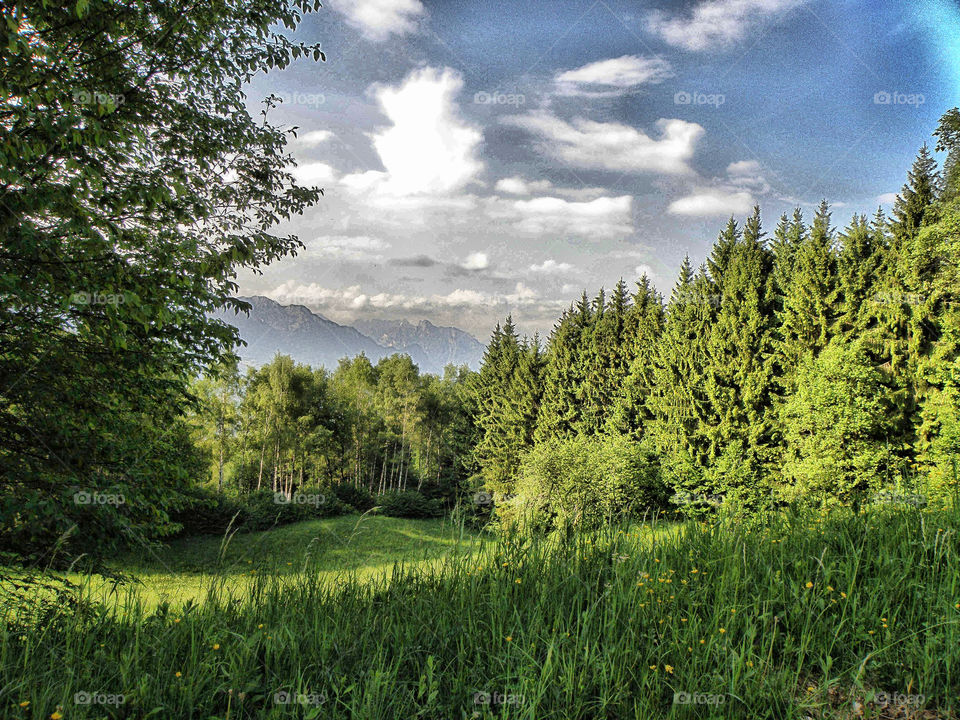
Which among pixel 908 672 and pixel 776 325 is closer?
pixel 908 672

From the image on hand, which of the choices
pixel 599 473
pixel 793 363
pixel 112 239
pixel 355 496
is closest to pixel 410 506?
pixel 355 496

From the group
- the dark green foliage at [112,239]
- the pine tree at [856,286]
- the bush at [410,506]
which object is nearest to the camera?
the dark green foliage at [112,239]

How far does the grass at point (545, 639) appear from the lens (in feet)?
6.91

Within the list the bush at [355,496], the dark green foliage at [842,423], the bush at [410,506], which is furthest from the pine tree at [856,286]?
the bush at [355,496]

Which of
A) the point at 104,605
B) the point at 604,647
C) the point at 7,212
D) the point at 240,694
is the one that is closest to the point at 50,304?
the point at 7,212

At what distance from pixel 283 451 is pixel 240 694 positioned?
42.6 m

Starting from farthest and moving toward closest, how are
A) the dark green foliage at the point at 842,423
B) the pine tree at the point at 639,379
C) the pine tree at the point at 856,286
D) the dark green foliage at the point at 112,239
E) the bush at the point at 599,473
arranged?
1. the pine tree at the point at 639,379
2. the bush at the point at 599,473
3. the pine tree at the point at 856,286
4. the dark green foliage at the point at 842,423
5. the dark green foliage at the point at 112,239

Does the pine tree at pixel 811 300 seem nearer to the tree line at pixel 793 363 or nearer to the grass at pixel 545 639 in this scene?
the tree line at pixel 793 363

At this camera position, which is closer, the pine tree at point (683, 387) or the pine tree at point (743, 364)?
the pine tree at point (743, 364)

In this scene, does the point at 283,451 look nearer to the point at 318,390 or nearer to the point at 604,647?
the point at 318,390

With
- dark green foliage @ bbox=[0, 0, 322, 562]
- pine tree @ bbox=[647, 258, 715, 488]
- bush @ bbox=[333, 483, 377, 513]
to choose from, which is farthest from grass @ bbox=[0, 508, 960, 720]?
bush @ bbox=[333, 483, 377, 513]

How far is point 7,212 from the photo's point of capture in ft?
16.4

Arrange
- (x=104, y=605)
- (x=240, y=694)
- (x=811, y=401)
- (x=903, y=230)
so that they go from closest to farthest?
(x=240, y=694), (x=104, y=605), (x=811, y=401), (x=903, y=230)

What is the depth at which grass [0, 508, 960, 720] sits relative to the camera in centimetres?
211
